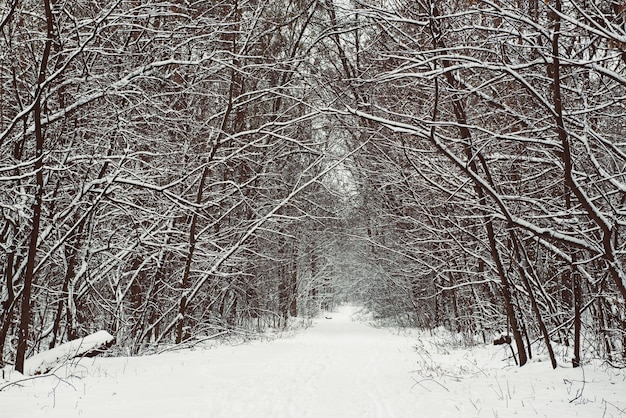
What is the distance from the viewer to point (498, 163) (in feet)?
23.7

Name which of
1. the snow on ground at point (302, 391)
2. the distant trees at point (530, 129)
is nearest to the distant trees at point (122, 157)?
the snow on ground at point (302, 391)

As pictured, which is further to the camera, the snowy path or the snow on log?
the snow on log

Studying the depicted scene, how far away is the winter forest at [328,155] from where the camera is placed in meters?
5.08

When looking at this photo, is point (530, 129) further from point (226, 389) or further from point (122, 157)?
point (122, 157)

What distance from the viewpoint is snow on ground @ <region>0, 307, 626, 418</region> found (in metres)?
4.54

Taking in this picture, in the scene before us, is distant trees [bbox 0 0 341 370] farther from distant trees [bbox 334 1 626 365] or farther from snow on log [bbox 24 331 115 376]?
distant trees [bbox 334 1 626 365]

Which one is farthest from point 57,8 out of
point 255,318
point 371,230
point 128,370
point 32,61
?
point 255,318

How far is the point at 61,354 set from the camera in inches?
255

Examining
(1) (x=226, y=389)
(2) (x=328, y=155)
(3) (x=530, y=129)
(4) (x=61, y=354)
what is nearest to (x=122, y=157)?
(4) (x=61, y=354)

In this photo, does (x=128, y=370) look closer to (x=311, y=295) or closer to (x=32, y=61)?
(x=32, y=61)

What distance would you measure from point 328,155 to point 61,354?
608 centimetres

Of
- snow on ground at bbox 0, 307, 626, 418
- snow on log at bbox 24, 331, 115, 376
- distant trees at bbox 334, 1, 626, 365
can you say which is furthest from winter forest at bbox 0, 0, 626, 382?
snow on ground at bbox 0, 307, 626, 418

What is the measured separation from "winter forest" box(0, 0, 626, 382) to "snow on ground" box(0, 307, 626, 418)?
699 mm

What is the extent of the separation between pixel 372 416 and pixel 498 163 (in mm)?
4346
